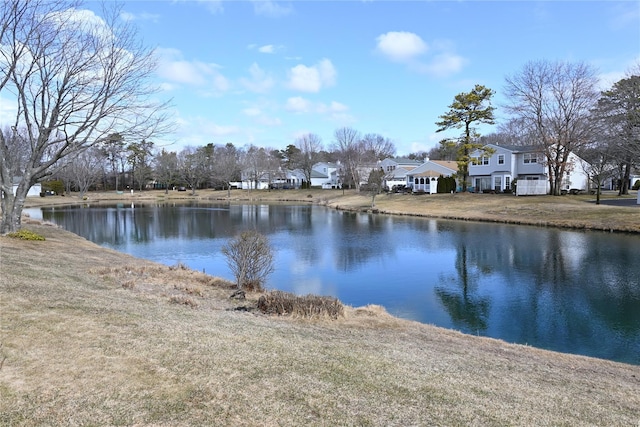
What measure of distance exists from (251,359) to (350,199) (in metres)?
57.8

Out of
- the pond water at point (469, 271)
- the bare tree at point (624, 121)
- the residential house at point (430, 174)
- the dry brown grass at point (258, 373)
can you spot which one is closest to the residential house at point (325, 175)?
the residential house at point (430, 174)

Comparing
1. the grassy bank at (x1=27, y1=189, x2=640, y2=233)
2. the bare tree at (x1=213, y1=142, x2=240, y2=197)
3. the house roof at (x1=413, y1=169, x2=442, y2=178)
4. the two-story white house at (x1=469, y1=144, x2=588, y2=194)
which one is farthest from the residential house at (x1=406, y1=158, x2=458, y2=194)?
the bare tree at (x1=213, y1=142, x2=240, y2=197)

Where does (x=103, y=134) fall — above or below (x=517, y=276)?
above

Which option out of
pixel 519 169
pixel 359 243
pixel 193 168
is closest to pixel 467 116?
pixel 519 169

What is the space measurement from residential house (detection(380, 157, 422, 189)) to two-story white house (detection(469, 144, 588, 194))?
60.3ft

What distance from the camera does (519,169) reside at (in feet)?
169

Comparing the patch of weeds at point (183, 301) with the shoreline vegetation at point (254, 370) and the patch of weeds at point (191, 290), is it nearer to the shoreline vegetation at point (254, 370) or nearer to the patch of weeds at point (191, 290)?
the shoreline vegetation at point (254, 370)

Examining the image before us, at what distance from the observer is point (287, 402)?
470 cm

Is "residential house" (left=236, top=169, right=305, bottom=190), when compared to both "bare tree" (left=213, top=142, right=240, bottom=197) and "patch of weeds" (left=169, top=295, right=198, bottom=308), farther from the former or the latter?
"patch of weeds" (left=169, top=295, right=198, bottom=308)

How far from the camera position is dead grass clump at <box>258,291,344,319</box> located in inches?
390

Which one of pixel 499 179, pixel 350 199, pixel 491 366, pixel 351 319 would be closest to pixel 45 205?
pixel 350 199

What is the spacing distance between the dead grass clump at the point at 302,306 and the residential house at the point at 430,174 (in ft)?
168

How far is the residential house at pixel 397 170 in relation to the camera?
73688 mm

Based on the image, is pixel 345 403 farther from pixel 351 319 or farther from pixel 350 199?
pixel 350 199
